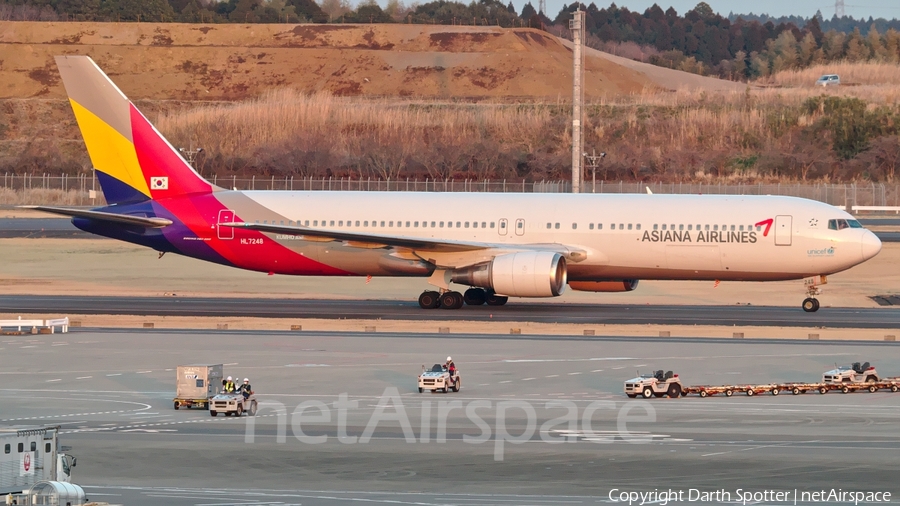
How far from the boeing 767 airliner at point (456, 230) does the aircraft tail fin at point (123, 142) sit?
4 centimetres

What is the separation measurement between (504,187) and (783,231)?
4569 cm

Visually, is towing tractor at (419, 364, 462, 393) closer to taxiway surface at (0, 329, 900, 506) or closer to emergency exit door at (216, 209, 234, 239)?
taxiway surface at (0, 329, 900, 506)

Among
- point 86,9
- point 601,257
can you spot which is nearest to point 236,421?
point 601,257

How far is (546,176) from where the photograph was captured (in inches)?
3632

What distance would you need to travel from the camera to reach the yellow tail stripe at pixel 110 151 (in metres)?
37.8

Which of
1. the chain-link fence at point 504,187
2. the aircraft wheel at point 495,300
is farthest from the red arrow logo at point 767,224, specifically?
the chain-link fence at point 504,187

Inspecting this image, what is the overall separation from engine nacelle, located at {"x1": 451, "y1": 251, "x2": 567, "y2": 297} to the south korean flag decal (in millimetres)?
10784

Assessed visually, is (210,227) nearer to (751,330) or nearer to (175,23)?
(751,330)

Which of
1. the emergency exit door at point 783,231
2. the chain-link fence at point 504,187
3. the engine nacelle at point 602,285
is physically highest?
the chain-link fence at point 504,187

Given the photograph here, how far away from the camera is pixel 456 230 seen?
36719 millimetres

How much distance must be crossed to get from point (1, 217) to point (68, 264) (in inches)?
1056

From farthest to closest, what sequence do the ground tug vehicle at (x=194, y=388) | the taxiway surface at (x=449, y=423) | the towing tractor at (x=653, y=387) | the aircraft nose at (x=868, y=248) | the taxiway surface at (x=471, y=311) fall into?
the aircraft nose at (x=868, y=248) < the taxiway surface at (x=471, y=311) < the towing tractor at (x=653, y=387) < the ground tug vehicle at (x=194, y=388) < the taxiway surface at (x=449, y=423)

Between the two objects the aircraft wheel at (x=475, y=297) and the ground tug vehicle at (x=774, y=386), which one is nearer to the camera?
the ground tug vehicle at (x=774, y=386)

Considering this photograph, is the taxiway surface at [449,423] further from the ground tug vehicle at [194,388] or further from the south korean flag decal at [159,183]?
the south korean flag decal at [159,183]
